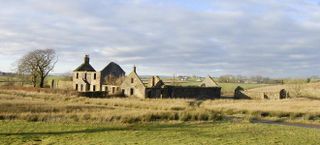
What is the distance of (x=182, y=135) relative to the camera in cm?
2589

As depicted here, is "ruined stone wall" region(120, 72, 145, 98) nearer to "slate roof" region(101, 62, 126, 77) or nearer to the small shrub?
"slate roof" region(101, 62, 126, 77)

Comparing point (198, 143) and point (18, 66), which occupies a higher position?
point (18, 66)

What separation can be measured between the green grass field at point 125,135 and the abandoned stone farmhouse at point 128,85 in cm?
4684

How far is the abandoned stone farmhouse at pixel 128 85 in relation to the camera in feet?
256

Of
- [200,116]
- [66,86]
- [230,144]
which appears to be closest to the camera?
[230,144]

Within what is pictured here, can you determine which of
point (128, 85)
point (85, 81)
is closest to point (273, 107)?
point (128, 85)

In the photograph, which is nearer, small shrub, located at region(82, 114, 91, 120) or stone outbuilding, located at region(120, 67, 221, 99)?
small shrub, located at region(82, 114, 91, 120)

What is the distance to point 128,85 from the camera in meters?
80.1

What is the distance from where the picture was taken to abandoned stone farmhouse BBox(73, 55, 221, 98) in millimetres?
78125

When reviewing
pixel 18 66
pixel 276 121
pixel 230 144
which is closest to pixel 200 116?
pixel 276 121

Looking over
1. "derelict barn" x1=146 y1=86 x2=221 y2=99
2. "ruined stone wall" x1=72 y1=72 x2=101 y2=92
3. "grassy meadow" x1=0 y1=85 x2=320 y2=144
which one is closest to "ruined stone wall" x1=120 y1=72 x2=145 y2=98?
"derelict barn" x1=146 y1=86 x2=221 y2=99

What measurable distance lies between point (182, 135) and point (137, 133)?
104 inches

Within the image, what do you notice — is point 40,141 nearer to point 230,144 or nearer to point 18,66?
point 230,144

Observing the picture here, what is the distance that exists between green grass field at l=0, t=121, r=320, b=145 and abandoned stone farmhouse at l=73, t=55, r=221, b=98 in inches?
1844
